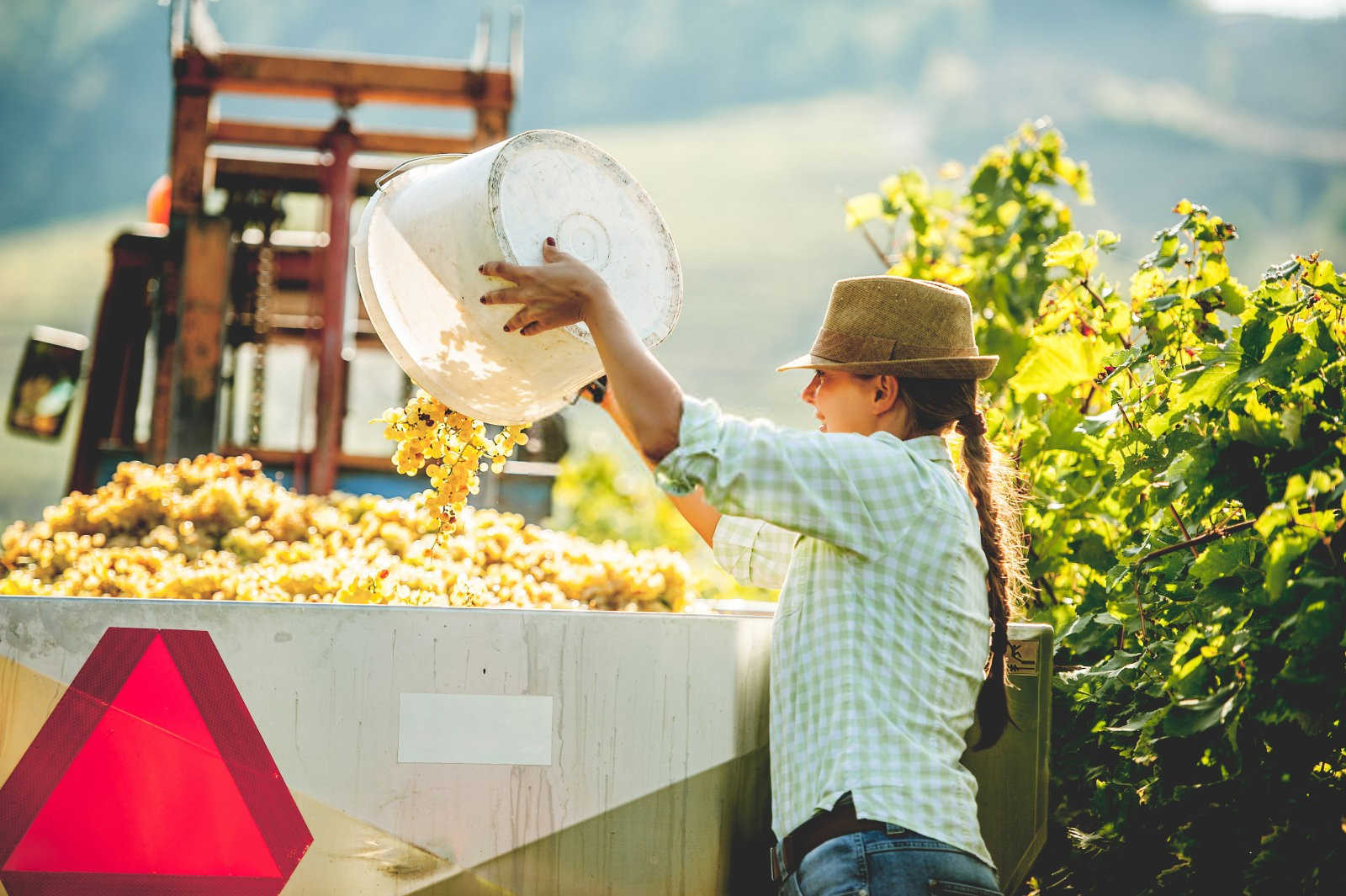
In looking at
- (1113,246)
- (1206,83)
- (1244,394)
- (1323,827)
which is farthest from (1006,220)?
(1206,83)

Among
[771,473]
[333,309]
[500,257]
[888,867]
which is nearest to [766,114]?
[333,309]

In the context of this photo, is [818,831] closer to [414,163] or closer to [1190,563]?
[1190,563]

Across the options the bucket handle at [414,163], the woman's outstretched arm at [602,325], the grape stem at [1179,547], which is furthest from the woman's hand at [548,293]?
the grape stem at [1179,547]

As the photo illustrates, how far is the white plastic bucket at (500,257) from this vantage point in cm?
173

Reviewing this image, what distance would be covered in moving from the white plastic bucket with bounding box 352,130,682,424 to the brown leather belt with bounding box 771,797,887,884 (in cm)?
75

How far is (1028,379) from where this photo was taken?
2.65m

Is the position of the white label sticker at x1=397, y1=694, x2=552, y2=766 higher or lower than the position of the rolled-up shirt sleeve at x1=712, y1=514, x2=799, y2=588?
lower

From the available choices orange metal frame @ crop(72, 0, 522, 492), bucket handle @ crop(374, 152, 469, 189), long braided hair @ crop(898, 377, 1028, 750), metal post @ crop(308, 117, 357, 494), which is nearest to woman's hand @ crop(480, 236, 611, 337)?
bucket handle @ crop(374, 152, 469, 189)

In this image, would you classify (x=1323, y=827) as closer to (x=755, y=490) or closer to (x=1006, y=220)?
(x=755, y=490)

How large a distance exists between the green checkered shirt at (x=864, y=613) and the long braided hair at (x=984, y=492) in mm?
75

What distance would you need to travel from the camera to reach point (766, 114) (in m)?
82.2

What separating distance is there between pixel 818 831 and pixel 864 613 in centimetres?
29

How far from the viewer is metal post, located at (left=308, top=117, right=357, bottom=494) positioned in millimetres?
5285

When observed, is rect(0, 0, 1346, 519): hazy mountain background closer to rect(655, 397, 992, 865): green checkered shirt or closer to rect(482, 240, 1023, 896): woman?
rect(482, 240, 1023, 896): woman
